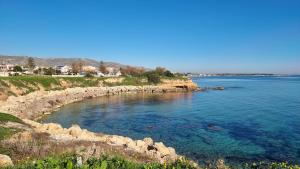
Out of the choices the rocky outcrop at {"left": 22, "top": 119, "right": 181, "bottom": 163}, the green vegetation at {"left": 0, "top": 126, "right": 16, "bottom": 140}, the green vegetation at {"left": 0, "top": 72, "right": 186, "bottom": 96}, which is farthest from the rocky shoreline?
the green vegetation at {"left": 0, "top": 72, "right": 186, "bottom": 96}

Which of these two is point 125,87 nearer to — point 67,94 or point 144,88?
point 144,88

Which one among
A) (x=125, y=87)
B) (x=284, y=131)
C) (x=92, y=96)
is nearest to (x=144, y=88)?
(x=125, y=87)

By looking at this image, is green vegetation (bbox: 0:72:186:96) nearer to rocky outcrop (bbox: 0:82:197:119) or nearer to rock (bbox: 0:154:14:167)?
rocky outcrop (bbox: 0:82:197:119)

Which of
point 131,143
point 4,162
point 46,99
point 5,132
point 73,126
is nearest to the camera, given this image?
point 4,162

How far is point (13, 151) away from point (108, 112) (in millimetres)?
33740

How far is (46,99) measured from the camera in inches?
2218

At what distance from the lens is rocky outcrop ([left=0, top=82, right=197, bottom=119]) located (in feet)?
136

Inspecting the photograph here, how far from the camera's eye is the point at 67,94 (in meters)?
68.9

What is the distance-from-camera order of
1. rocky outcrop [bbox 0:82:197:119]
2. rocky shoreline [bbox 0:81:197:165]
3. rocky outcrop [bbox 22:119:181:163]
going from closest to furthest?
1. rocky outcrop [bbox 22:119:181:163]
2. rocky shoreline [bbox 0:81:197:165]
3. rocky outcrop [bbox 0:82:197:119]

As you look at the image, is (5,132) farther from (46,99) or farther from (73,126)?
(46,99)

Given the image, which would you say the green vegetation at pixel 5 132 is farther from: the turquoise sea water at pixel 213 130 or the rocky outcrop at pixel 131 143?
the turquoise sea water at pixel 213 130

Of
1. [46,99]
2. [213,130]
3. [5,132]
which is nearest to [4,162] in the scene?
[5,132]

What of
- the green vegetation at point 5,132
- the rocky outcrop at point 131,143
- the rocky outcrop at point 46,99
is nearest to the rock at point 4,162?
the green vegetation at point 5,132

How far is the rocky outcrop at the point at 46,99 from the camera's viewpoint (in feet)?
136
